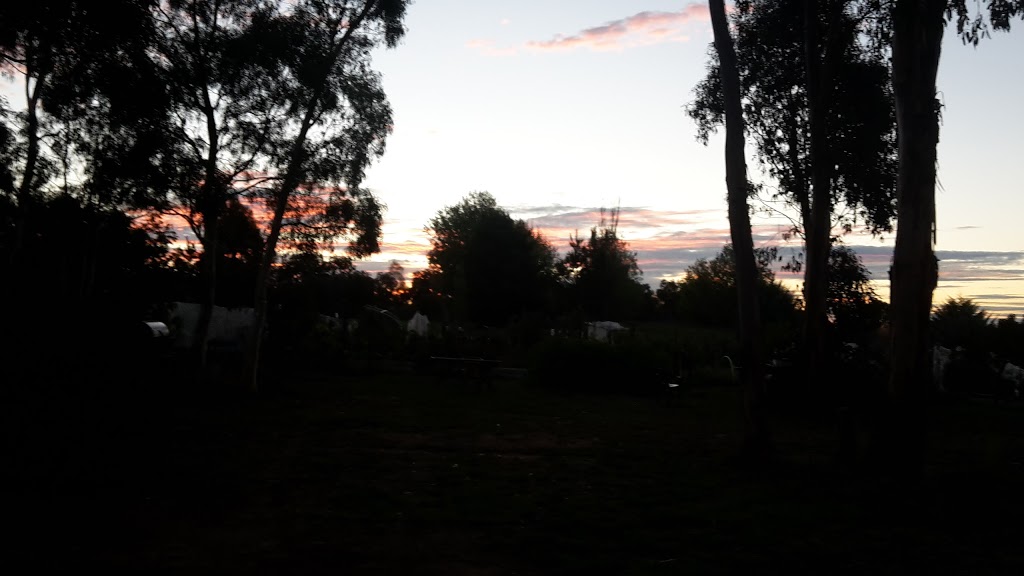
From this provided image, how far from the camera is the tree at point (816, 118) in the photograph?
17859 millimetres

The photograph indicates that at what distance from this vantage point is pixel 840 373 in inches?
757

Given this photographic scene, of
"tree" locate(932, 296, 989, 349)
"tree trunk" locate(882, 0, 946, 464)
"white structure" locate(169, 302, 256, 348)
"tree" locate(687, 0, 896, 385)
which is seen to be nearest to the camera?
"tree trunk" locate(882, 0, 946, 464)

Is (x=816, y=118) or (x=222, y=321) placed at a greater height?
(x=816, y=118)

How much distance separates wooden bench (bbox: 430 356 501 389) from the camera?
23.1 metres

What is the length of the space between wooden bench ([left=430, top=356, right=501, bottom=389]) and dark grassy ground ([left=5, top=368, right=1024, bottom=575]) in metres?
8.37

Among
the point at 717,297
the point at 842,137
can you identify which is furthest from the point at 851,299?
the point at 717,297

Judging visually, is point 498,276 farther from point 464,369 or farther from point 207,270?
point 207,270

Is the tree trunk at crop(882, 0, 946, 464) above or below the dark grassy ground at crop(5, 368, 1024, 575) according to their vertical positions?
above

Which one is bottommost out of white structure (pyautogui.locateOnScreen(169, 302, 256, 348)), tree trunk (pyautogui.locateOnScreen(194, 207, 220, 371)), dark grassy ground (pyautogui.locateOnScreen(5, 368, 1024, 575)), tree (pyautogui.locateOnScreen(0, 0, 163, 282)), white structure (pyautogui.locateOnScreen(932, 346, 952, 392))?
white structure (pyautogui.locateOnScreen(932, 346, 952, 392))

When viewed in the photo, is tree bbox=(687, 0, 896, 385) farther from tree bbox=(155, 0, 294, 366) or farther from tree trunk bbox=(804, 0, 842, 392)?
tree bbox=(155, 0, 294, 366)

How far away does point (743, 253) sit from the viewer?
36.0 ft

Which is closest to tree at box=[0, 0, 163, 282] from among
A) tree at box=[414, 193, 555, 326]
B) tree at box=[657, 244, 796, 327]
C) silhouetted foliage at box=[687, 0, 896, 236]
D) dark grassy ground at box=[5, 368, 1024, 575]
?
dark grassy ground at box=[5, 368, 1024, 575]

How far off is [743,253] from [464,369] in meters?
14.8

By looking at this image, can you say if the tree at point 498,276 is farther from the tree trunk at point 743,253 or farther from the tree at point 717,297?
the tree trunk at point 743,253
